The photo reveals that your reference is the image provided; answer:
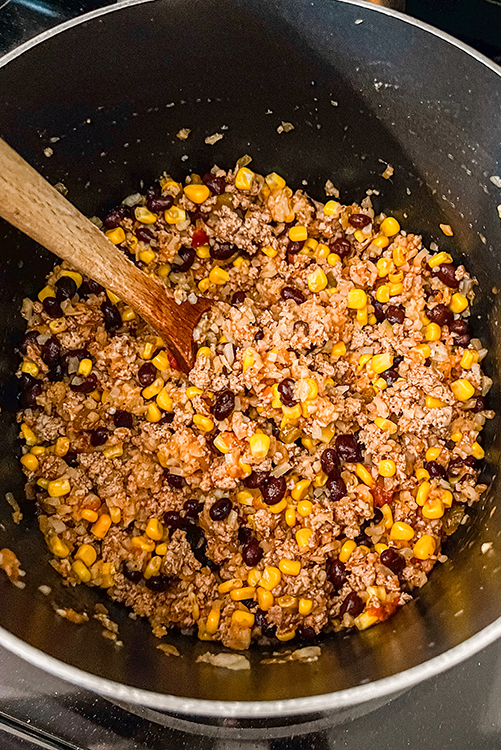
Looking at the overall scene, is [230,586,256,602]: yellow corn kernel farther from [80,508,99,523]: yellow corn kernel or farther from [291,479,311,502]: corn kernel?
[80,508,99,523]: yellow corn kernel

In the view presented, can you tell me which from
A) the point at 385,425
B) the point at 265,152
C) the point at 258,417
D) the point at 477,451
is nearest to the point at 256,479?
the point at 258,417

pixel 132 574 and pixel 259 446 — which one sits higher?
pixel 259 446

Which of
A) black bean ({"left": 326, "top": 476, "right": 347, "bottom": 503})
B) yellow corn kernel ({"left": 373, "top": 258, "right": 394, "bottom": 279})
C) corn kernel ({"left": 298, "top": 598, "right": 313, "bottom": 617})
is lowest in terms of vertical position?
corn kernel ({"left": 298, "top": 598, "right": 313, "bottom": 617})

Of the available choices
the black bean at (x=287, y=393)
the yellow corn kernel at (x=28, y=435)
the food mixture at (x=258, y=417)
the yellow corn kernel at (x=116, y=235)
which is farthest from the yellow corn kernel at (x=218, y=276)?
the yellow corn kernel at (x=28, y=435)

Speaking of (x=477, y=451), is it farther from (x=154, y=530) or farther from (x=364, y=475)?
(x=154, y=530)

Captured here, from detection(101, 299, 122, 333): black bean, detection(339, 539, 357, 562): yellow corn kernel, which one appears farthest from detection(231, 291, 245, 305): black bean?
detection(339, 539, 357, 562): yellow corn kernel

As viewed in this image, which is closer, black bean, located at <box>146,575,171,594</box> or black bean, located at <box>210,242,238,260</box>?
black bean, located at <box>146,575,171,594</box>

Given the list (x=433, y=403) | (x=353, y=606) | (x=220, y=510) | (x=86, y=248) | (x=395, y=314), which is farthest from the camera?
(x=395, y=314)

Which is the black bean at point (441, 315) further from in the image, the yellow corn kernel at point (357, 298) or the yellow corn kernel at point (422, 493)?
the yellow corn kernel at point (422, 493)
